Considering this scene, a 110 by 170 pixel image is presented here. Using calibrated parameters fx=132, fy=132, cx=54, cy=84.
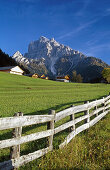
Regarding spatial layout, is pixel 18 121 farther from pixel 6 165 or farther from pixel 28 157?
pixel 28 157

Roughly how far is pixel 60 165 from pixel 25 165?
124 centimetres

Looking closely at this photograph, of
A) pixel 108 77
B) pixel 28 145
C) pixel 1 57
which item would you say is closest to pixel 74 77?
pixel 108 77

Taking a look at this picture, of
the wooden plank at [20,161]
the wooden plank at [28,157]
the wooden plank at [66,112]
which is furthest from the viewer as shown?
the wooden plank at [66,112]

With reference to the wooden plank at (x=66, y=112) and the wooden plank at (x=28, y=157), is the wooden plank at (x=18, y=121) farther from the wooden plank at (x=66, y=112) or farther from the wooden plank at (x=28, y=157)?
the wooden plank at (x=28, y=157)

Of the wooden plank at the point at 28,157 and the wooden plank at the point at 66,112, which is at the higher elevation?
the wooden plank at the point at 66,112

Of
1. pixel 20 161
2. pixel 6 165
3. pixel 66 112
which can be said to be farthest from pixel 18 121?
pixel 66 112

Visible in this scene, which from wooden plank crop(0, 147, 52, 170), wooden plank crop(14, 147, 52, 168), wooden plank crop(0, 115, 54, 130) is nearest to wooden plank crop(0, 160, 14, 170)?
wooden plank crop(0, 147, 52, 170)

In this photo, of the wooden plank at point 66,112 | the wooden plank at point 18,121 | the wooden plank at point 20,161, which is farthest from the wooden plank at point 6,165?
the wooden plank at point 66,112

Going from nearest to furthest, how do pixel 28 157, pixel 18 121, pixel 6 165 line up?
1. pixel 6 165
2. pixel 18 121
3. pixel 28 157

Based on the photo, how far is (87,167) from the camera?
4.75 meters

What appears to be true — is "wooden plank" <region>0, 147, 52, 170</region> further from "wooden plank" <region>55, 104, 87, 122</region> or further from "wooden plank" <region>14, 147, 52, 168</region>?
"wooden plank" <region>55, 104, 87, 122</region>

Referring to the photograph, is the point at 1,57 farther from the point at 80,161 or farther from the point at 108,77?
the point at 80,161

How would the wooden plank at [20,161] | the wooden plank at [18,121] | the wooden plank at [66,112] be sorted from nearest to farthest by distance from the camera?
the wooden plank at [18,121]
the wooden plank at [20,161]
the wooden plank at [66,112]

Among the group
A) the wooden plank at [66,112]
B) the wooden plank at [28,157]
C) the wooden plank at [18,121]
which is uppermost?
the wooden plank at [18,121]
